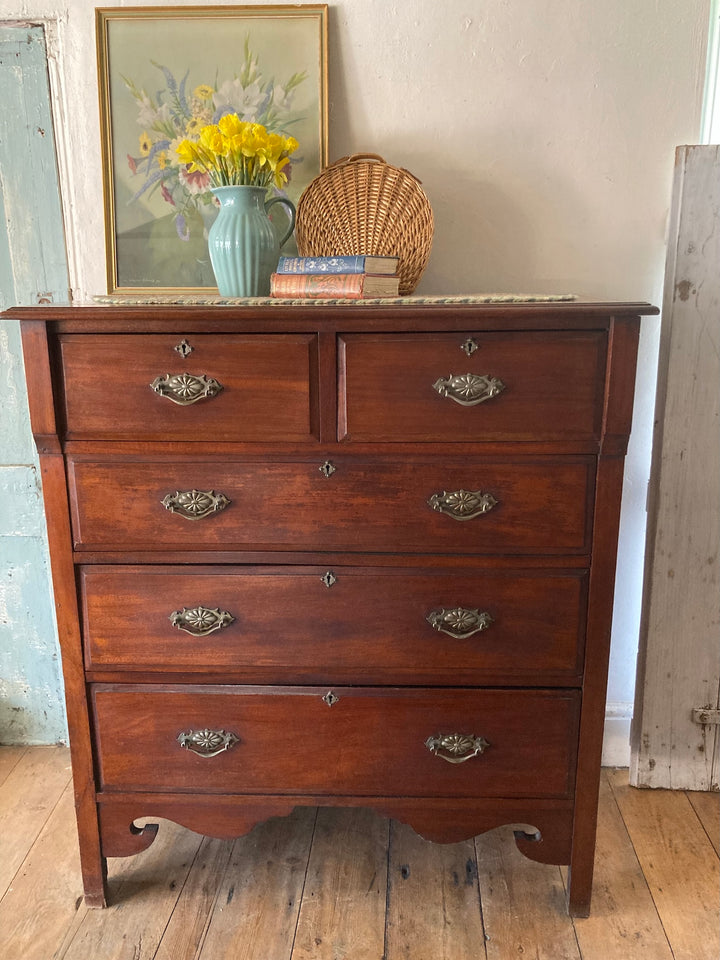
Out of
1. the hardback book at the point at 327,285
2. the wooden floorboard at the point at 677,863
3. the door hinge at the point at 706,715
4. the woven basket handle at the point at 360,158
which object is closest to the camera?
the hardback book at the point at 327,285

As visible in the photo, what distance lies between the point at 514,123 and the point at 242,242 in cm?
71

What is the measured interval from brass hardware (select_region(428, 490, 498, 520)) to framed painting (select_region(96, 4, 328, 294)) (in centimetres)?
81

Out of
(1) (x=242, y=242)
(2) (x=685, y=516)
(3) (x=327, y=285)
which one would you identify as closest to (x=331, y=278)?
(3) (x=327, y=285)

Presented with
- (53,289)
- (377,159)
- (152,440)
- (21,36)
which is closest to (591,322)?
(377,159)

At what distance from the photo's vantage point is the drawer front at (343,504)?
131cm

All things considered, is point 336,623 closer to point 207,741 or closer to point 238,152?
point 207,741

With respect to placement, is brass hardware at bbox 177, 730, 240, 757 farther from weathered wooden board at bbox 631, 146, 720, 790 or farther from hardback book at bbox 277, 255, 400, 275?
weathered wooden board at bbox 631, 146, 720, 790

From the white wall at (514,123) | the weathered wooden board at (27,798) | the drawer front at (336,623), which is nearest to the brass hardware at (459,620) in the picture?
the drawer front at (336,623)

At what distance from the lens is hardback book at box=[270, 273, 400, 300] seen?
1.36 metres

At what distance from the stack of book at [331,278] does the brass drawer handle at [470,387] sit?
0.25 meters

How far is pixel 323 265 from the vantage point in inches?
55.0

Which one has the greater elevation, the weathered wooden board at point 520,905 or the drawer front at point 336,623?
the drawer front at point 336,623

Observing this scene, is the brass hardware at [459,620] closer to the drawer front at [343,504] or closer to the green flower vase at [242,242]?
the drawer front at [343,504]

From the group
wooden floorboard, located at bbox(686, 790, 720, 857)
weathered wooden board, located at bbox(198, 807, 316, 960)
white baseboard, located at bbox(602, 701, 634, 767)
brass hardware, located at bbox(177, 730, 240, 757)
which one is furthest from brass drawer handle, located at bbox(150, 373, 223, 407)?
wooden floorboard, located at bbox(686, 790, 720, 857)
